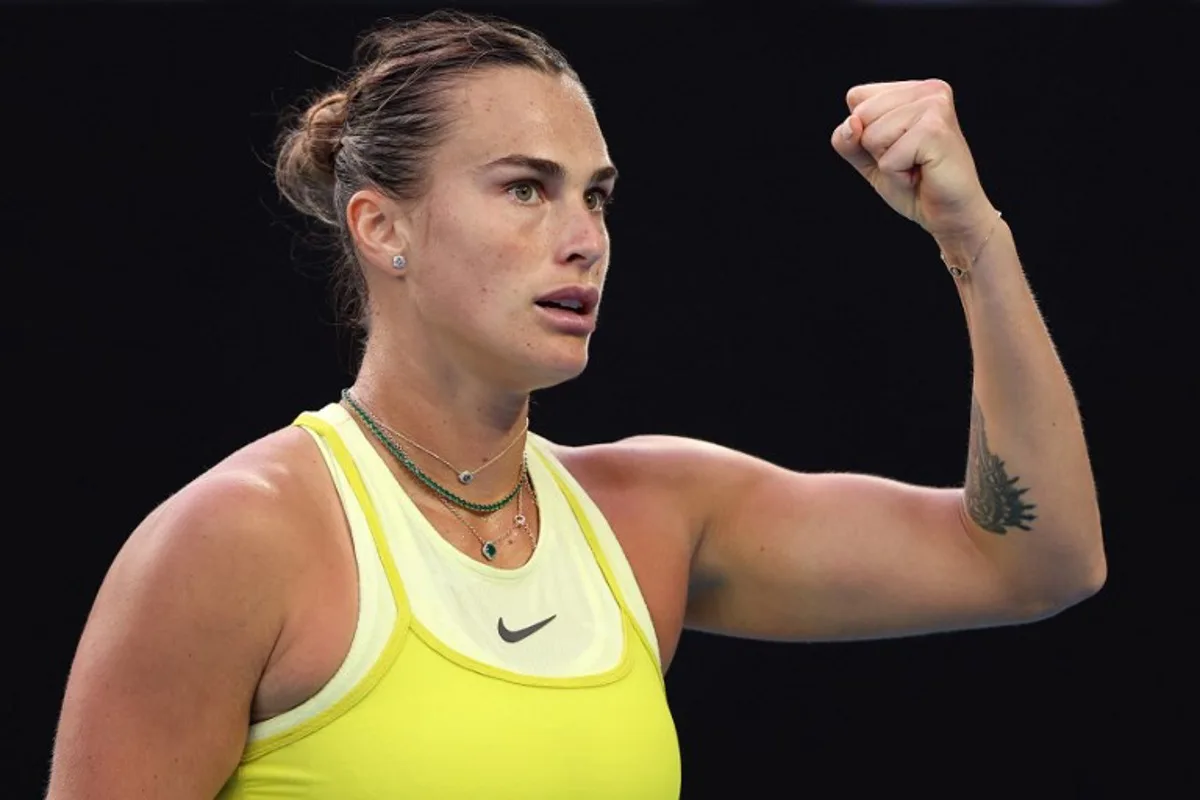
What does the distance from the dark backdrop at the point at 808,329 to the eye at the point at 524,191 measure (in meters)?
1.01

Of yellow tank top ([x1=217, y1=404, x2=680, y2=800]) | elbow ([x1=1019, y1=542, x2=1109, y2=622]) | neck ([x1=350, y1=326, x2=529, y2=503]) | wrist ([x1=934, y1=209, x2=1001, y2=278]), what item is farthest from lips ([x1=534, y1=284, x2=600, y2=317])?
elbow ([x1=1019, y1=542, x2=1109, y2=622])

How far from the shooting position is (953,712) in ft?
9.27

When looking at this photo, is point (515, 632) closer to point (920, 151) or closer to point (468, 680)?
point (468, 680)

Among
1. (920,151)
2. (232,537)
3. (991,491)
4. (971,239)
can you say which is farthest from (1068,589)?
Answer: (232,537)

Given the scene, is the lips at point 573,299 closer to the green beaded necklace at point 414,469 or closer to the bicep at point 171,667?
the green beaded necklace at point 414,469

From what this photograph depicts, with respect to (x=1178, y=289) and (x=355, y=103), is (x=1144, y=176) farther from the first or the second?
(x=355, y=103)

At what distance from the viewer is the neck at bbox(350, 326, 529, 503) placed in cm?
178

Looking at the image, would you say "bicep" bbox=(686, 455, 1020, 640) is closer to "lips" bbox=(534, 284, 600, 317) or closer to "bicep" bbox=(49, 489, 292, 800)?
"lips" bbox=(534, 284, 600, 317)

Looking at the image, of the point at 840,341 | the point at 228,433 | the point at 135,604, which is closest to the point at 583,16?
the point at 840,341

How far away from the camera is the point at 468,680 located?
1610 mm

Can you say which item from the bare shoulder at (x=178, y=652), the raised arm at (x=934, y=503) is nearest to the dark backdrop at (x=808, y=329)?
the raised arm at (x=934, y=503)

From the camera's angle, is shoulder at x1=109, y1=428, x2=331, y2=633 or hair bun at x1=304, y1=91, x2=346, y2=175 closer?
shoulder at x1=109, y1=428, x2=331, y2=633

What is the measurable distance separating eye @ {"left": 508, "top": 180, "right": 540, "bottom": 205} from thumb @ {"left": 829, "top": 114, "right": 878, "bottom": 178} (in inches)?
10.7

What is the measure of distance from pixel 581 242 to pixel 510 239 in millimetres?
64
